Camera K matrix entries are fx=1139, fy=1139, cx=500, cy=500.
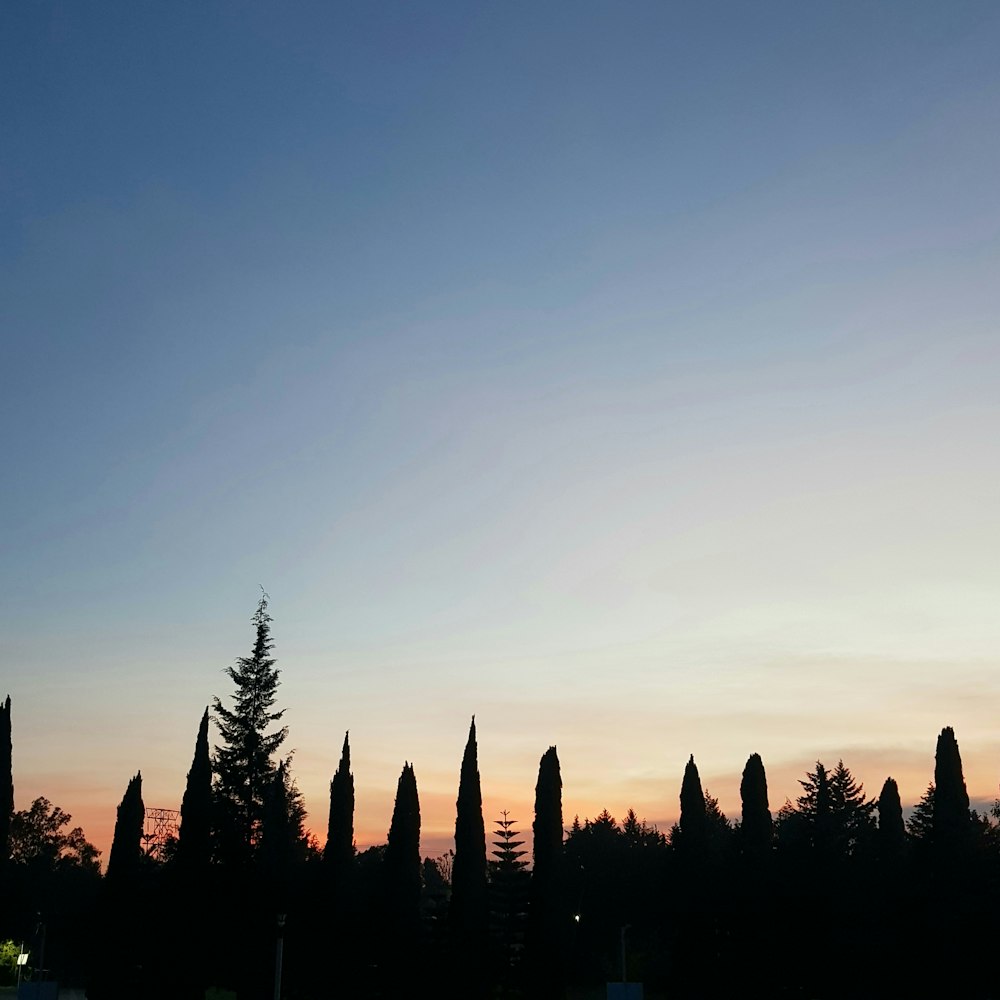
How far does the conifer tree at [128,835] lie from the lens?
213 ft

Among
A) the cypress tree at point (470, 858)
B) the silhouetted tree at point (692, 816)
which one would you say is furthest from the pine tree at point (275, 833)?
the silhouetted tree at point (692, 816)

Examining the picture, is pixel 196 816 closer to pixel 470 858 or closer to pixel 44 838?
pixel 470 858

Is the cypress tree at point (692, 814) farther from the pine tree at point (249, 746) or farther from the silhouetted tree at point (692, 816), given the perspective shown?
the pine tree at point (249, 746)

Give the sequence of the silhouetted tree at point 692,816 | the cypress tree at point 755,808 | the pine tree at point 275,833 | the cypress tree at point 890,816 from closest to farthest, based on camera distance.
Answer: the pine tree at point 275,833 < the cypress tree at point 755,808 < the silhouetted tree at point 692,816 < the cypress tree at point 890,816

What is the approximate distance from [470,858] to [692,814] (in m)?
16.8

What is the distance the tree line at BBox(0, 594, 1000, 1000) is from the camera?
2147 inches

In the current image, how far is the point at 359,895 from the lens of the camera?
70062 millimetres

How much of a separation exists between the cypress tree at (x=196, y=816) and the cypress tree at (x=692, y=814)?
97.4 ft

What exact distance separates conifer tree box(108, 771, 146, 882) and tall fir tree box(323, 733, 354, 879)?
11767mm

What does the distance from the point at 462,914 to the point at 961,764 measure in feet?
99.2

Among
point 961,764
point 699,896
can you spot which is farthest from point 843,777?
point 699,896

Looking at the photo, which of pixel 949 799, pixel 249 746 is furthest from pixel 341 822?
pixel 949 799

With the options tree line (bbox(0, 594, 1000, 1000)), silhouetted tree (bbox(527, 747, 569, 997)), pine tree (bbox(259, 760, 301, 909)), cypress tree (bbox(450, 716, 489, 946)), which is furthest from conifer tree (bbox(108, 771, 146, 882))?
silhouetted tree (bbox(527, 747, 569, 997))

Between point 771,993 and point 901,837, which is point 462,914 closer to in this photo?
point 771,993
